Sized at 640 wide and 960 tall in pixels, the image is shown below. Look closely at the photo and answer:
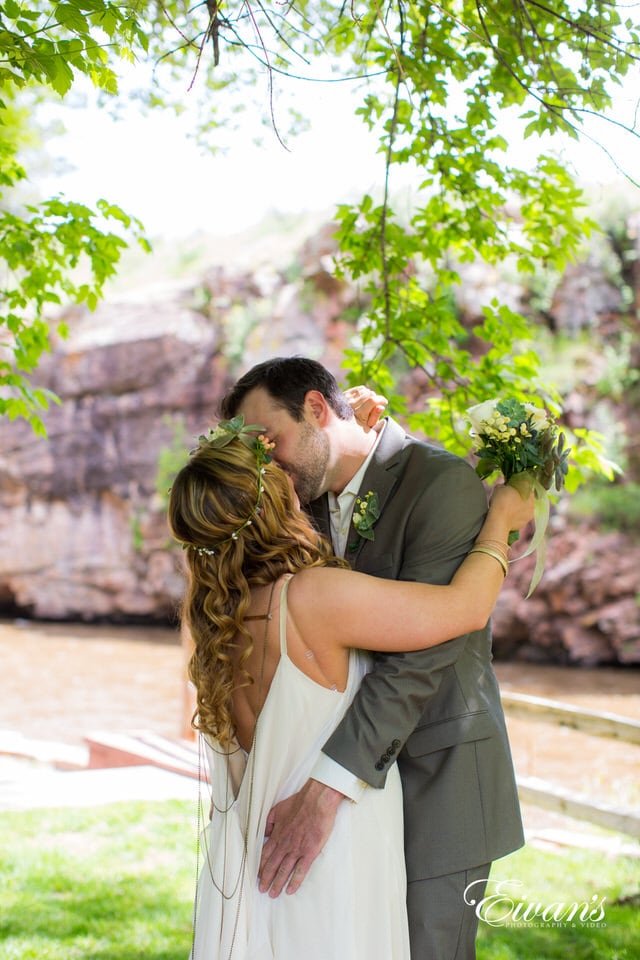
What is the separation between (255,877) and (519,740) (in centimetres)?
968

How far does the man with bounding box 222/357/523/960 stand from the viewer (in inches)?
92.7

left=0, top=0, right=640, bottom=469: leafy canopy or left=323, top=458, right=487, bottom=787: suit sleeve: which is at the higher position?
left=0, top=0, right=640, bottom=469: leafy canopy

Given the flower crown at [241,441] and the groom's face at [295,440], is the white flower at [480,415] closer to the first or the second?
the groom's face at [295,440]

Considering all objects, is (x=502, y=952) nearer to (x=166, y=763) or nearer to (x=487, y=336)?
(x=487, y=336)

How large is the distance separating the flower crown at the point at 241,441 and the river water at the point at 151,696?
272 inches

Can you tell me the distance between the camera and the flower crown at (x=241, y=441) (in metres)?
2.47

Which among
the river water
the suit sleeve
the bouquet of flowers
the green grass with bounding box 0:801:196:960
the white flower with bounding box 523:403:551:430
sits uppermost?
the white flower with bounding box 523:403:551:430

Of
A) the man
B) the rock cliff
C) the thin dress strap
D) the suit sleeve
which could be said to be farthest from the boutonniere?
the rock cliff

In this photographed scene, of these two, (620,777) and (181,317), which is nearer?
(620,777)

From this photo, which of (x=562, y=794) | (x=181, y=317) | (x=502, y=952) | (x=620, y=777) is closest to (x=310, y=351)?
(x=181, y=317)

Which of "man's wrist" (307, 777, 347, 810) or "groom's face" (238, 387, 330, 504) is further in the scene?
"groom's face" (238, 387, 330, 504)

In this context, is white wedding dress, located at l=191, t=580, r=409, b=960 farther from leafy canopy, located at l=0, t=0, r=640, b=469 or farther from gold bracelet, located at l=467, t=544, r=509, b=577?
leafy canopy, located at l=0, t=0, r=640, b=469

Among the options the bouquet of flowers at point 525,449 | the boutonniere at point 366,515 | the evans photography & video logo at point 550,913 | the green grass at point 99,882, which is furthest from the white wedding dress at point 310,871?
the evans photography & video logo at point 550,913

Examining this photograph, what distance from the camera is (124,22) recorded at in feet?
8.47
